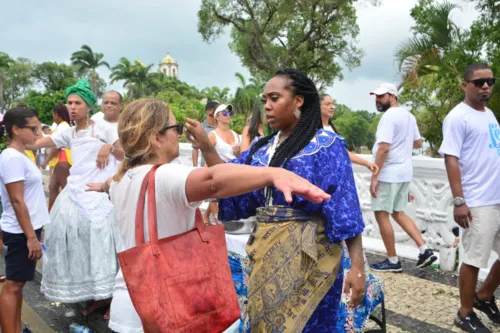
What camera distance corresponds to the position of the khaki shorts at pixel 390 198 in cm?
550

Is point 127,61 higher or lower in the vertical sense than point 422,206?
higher

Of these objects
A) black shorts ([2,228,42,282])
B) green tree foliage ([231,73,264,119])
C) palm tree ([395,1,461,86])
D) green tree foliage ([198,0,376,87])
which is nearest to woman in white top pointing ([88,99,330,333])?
black shorts ([2,228,42,282])

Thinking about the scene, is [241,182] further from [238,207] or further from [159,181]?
[238,207]

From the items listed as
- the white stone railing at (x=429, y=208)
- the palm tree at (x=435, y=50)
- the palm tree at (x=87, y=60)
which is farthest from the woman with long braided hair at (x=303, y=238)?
the palm tree at (x=87, y=60)

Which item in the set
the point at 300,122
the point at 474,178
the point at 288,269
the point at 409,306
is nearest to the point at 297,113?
the point at 300,122

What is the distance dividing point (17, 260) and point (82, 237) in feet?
1.97

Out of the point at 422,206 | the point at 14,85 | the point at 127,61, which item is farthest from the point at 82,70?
the point at 422,206

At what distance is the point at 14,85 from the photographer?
226 feet

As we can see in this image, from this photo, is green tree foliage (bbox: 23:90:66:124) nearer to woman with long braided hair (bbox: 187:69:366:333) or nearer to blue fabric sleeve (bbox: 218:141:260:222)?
blue fabric sleeve (bbox: 218:141:260:222)

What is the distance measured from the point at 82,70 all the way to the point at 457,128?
63.2m

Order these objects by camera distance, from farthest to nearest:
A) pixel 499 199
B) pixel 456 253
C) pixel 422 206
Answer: pixel 422 206 < pixel 456 253 < pixel 499 199

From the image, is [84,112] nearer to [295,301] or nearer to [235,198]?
[235,198]

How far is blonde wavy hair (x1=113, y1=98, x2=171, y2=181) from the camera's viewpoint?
2064mm

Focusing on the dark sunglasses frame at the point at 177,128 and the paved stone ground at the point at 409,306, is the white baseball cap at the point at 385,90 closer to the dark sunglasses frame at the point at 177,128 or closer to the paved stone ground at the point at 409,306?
→ the paved stone ground at the point at 409,306
